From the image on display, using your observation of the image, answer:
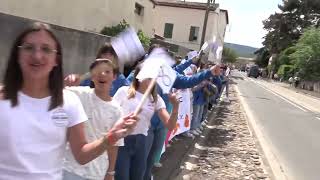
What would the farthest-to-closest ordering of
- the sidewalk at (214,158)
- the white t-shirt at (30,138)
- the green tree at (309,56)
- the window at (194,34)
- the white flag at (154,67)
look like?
1. the window at (194,34)
2. the green tree at (309,56)
3. the sidewalk at (214,158)
4. the white flag at (154,67)
5. the white t-shirt at (30,138)

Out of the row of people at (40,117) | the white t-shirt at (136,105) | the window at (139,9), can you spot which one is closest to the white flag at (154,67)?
the row of people at (40,117)

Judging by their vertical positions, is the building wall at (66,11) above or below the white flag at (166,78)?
above

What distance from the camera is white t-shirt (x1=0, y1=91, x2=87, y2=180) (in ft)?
7.17

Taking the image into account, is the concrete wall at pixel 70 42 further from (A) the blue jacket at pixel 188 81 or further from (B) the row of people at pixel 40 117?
(B) the row of people at pixel 40 117

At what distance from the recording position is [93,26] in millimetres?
20078

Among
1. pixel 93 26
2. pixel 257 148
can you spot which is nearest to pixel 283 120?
pixel 257 148

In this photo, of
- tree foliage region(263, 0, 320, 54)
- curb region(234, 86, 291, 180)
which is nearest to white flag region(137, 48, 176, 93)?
curb region(234, 86, 291, 180)

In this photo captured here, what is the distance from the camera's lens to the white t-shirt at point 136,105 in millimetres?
4352

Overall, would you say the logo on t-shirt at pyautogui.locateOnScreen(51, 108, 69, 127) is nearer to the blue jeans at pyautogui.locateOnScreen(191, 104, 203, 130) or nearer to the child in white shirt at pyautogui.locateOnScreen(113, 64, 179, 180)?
the child in white shirt at pyautogui.locateOnScreen(113, 64, 179, 180)

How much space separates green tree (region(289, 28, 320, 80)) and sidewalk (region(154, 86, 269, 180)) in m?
38.6

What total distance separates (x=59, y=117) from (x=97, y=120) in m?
1.30

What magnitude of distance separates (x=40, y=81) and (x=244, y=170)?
250 inches

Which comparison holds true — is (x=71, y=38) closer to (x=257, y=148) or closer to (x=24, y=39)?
(x=24, y=39)

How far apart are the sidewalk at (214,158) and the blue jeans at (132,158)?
246 cm
